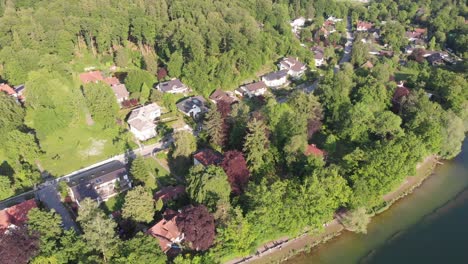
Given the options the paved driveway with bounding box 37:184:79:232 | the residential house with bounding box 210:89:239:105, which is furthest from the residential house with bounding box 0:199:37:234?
the residential house with bounding box 210:89:239:105

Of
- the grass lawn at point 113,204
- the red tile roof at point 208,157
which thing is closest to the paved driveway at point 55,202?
the grass lawn at point 113,204

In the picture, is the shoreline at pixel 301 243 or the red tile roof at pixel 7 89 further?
the red tile roof at pixel 7 89

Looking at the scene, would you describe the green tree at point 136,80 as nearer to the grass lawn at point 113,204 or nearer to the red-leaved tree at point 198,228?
the grass lawn at point 113,204

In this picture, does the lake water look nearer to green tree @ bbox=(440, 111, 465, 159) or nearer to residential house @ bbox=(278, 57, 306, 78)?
green tree @ bbox=(440, 111, 465, 159)

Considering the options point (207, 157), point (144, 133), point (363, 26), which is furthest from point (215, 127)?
point (363, 26)

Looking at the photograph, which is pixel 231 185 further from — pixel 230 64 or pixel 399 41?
pixel 399 41

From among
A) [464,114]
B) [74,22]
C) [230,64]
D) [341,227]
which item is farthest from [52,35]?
[464,114]
